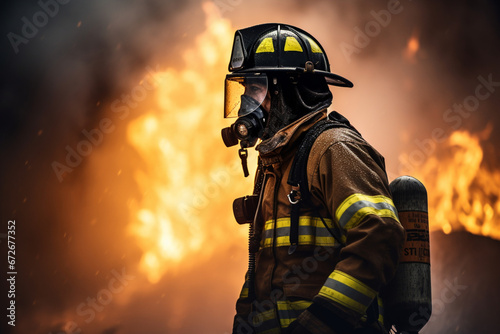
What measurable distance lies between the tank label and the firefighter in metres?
0.28

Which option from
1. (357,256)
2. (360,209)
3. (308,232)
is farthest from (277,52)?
(357,256)

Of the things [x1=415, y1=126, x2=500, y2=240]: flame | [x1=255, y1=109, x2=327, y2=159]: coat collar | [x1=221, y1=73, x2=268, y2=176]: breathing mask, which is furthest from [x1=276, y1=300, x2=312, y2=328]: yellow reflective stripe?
[x1=415, y1=126, x2=500, y2=240]: flame

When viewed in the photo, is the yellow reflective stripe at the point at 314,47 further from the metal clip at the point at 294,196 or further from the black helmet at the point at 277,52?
the metal clip at the point at 294,196

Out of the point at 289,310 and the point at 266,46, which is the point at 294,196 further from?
the point at 266,46

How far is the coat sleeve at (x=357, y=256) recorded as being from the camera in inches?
98.3

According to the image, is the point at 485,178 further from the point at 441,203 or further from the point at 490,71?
the point at 490,71

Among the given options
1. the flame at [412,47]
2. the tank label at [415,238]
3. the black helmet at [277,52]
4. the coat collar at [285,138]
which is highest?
the flame at [412,47]

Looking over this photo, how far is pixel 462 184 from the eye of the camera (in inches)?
282

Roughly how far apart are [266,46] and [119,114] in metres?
3.16

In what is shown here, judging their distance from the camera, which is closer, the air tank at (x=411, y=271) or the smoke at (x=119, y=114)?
the air tank at (x=411, y=271)

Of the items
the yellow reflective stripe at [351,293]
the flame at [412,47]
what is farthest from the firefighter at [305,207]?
the flame at [412,47]

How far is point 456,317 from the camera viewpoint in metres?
7.11

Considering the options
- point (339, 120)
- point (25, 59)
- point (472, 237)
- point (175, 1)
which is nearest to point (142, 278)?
point (25, 59)

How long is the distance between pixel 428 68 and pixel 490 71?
788mm
